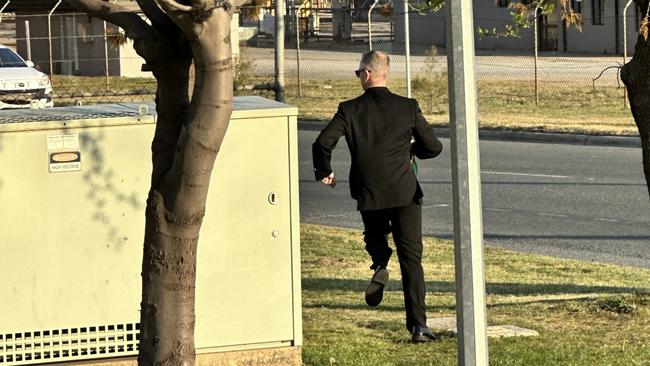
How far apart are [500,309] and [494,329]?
1.04m

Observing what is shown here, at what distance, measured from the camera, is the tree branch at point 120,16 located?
205 inches

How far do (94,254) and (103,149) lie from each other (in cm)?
50

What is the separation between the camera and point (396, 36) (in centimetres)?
5422

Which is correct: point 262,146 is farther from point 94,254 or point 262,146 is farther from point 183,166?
point 183,166

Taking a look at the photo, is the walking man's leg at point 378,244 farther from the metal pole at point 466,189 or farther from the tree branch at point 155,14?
the metal pole at point 466,189

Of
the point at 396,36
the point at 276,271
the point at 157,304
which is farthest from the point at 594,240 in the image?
the point at 396,36

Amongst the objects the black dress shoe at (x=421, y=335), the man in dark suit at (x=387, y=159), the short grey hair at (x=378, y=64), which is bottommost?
the black dress shoe at (x=421, y=335)

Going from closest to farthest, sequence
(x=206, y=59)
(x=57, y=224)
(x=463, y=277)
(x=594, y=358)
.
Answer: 1. (x=463, y=277)
2. (x=206, y=59)
3. (x=57, y=224)
4. (x=594, y=358)

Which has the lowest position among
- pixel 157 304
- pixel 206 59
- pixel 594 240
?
pixel 594 240

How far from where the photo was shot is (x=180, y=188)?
5.18m

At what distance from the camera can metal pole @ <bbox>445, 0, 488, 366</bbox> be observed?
14.5 feet

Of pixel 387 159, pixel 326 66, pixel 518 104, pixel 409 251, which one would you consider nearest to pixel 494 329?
pixel 409 251

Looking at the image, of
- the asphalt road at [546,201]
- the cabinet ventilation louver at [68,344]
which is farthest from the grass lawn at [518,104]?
the cabinet ventilation louver at [68,344]

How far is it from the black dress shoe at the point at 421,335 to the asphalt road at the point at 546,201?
174 inches
